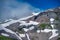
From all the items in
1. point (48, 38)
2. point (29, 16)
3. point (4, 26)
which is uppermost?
point (29, 16)

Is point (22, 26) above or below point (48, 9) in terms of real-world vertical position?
below

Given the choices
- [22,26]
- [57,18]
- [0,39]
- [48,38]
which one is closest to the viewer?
[0,39]

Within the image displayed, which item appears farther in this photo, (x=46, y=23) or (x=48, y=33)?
(x=46, y=23)

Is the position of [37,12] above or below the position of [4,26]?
above

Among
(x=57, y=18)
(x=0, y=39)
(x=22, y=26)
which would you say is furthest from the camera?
(x=57, y=18)

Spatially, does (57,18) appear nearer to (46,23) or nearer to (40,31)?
(46,23)

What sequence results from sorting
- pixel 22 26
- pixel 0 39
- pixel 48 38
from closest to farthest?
pixel 0 39
pixel 48 38
pixel 22 26

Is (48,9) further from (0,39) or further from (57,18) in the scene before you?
(0,39)

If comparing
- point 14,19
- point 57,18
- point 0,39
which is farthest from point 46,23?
point 0,39

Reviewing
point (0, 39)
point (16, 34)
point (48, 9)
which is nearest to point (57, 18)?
point (48, 9)
